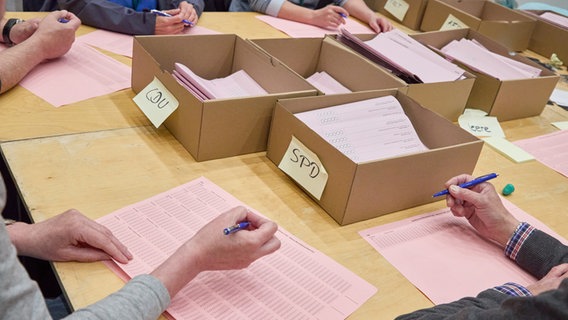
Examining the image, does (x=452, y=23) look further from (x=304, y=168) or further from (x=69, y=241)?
(x=69, y=241)

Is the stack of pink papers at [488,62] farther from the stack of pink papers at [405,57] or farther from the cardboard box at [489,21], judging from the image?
the cardboard box at [489,21]

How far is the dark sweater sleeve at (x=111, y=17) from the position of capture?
5.82 feet

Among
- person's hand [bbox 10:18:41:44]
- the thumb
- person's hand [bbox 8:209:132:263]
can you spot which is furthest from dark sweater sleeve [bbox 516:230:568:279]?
person's hand [bbox 10:18:41:44]

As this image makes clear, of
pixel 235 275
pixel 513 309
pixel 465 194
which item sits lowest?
pixel 235 275

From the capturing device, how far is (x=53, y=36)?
1.48 metres

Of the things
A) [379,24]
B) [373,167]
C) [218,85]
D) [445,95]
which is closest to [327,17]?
[379,24]

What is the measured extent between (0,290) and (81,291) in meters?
0.25

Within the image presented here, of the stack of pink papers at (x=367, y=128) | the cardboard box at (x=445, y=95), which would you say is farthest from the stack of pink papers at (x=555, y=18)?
the stack of pink papers at (x=367, y=128)

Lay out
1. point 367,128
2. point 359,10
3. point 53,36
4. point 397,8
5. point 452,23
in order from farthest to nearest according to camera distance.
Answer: point 397,8
point 359,10
point 452,23
point 53,36
point 367,128

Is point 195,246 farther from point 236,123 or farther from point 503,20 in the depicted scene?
point 503,20

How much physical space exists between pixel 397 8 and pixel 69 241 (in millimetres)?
2105

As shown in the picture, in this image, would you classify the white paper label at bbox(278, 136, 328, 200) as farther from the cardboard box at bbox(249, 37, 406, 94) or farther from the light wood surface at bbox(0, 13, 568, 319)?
the cardboard box at bbox(249, 37, 406, 94)

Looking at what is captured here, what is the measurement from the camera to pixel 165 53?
1.48 meters

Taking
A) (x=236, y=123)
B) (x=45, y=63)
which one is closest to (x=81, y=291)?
(x=236, y=123)
